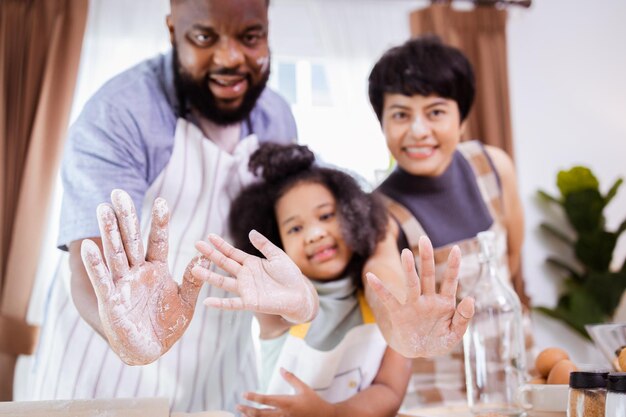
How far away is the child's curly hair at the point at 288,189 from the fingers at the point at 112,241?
0.41 m

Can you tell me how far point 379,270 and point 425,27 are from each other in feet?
2.64

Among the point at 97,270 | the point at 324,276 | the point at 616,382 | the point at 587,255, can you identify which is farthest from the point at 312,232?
the point at 587,255

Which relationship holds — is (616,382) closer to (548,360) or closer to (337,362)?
(548,360)

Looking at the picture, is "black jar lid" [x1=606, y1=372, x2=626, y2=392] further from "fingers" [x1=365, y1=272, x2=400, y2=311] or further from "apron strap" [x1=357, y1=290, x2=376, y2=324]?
"apron strap" [x1=357, y1=290, x2=376, y2=324]

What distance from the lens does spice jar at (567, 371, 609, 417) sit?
1.03 metres

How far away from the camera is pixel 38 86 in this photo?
1724 mm

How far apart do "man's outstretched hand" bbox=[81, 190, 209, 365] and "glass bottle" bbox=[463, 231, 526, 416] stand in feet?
1.99

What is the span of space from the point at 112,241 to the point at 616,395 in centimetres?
69

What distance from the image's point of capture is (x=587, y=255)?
219 centimetres

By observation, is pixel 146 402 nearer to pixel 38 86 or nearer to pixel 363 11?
pixel 38 86

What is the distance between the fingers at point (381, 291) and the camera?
1162mm

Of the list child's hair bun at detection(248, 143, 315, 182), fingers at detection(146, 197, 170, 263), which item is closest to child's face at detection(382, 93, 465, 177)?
child's hair bun at detection(248, 143, 315, 182)

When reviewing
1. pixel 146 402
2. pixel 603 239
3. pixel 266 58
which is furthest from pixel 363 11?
pixel 146 402

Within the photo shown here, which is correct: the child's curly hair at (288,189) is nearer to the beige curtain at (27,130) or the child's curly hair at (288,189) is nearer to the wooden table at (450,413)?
the wooden table at (450,413)
